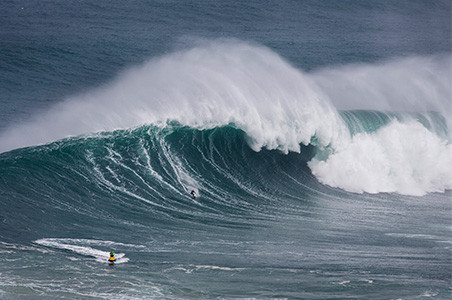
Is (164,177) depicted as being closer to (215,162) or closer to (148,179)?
(148,179)

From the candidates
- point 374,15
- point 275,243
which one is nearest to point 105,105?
point 275,243

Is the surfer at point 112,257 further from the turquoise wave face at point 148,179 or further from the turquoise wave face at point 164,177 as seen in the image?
the turquoise wave face at point 148,179

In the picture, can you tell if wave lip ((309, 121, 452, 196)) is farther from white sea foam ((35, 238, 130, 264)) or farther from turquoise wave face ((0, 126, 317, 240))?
white sea foam ((35, 238, 130, 264))

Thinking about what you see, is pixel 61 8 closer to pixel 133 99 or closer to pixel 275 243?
pixel 133 99

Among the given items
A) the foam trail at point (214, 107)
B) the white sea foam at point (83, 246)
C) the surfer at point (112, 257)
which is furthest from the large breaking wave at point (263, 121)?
the surfer at point (112, 257)

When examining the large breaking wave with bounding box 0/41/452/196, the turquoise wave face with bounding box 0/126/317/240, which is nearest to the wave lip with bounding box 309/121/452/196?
the large breaking wave with bounding box 0/41/452/196

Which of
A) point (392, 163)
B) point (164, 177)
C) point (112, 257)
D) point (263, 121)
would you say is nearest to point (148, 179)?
point (164, 177)
